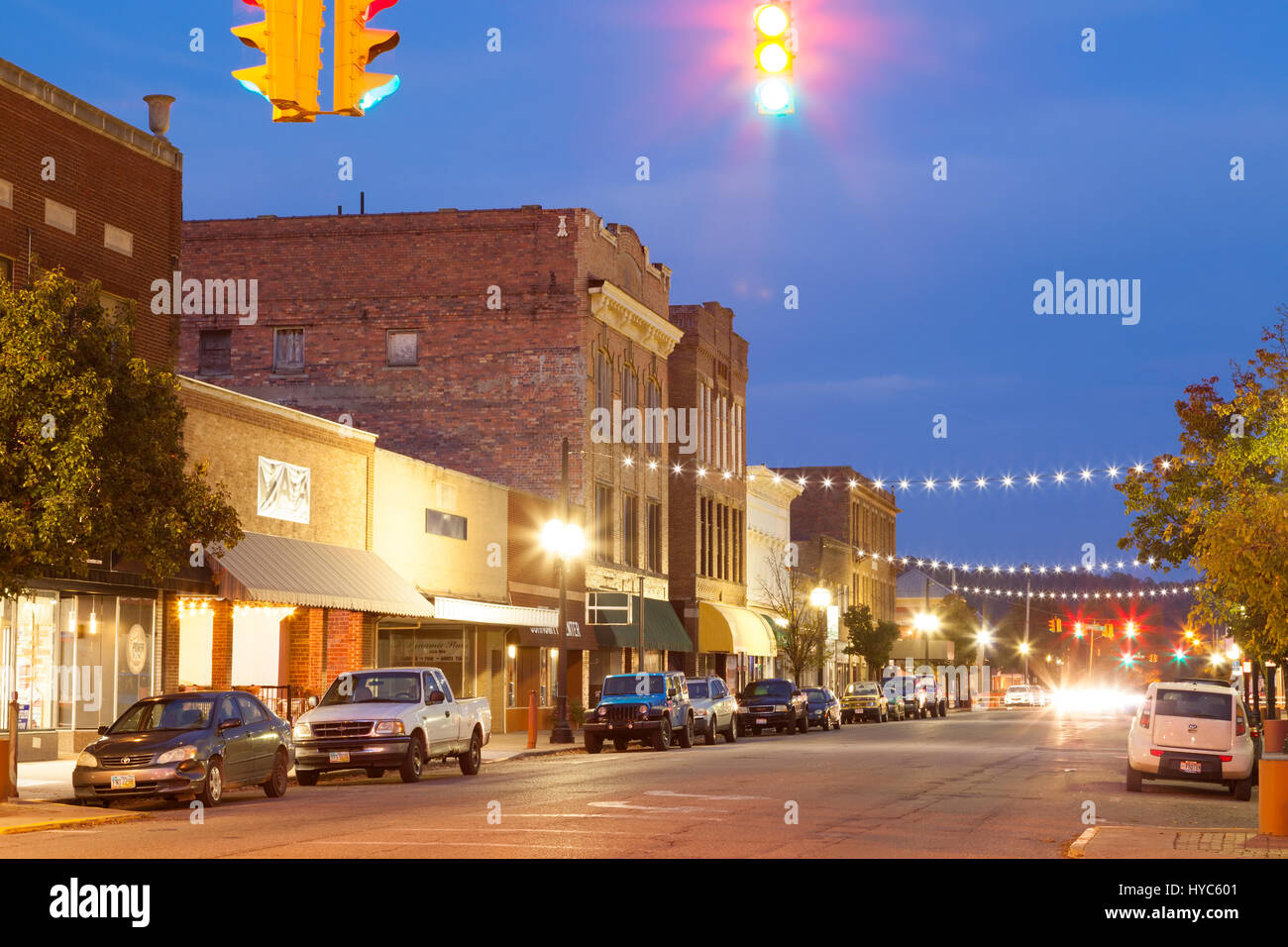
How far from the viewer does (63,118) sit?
104 feet

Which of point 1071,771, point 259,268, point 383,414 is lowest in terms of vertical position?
point 1071,771

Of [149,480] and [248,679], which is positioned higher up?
[149,480]

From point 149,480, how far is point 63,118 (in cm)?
1175

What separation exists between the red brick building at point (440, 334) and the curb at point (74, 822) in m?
32.8

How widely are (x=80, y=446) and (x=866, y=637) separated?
75.7 metres

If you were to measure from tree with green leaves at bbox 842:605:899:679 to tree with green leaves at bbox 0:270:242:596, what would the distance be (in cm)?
7235

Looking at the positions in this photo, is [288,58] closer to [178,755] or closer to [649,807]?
[649,807]

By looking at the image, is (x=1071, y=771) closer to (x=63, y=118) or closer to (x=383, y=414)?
(x=63, y=118)

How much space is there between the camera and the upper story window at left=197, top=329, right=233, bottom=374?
55.4 metres

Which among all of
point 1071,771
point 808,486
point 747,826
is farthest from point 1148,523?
point 808,486

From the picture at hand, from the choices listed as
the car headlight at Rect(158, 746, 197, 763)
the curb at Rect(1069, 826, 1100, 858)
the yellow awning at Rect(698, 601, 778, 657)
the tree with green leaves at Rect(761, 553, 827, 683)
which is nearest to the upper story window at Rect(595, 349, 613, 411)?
the yellow awning at Rect(698, 601, 778, 657)

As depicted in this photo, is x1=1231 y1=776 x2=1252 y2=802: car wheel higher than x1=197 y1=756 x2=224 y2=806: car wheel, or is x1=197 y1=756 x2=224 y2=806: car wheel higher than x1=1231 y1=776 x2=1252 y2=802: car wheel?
x1=197 y1=756 x2=224 y2=806: car wheel

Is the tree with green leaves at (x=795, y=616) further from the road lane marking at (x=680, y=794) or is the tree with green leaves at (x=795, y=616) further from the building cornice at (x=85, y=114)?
the road lane marking at (x=680, y=794)

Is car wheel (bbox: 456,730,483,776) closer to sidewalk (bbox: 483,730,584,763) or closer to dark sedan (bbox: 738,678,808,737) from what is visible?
sidewalk (bbox: 483,730,584,763)
